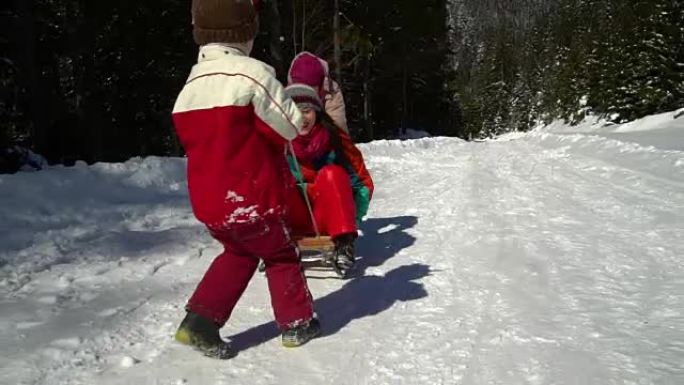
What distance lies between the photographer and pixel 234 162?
2656 mm

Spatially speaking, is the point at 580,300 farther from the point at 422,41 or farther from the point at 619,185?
the point at 422,41

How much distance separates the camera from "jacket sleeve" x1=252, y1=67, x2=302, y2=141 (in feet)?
8.65

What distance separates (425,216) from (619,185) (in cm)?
261

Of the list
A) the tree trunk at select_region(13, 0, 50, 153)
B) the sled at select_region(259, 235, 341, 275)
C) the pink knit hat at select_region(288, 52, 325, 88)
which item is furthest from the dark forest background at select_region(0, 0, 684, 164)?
the sled at select_region(259, 235, 341, 275)

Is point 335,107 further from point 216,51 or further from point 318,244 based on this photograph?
point 216,51

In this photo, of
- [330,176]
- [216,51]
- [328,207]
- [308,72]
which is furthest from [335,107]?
[216,51]

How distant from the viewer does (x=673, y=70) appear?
70.4 feet

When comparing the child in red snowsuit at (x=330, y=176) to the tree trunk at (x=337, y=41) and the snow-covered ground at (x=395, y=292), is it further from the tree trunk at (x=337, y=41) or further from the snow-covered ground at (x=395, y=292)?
the tree trunk at (x=337, y=41)

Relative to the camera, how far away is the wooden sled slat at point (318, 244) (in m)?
3.89

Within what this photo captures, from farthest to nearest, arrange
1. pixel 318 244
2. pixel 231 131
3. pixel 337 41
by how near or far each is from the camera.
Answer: pixel 337 41, pixel 318 244, pixel 231 131

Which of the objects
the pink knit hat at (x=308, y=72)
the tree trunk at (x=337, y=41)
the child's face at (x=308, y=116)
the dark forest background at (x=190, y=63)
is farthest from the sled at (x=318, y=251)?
the tree trunk at (x=337, y=41)

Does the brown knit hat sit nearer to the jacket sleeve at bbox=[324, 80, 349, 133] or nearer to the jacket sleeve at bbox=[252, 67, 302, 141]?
the jacket sleeve at bbox=[252, 67, 302, 141]

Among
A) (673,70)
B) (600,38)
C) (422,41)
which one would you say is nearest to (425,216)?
(673,70)

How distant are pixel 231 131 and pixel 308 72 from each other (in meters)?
2.13
